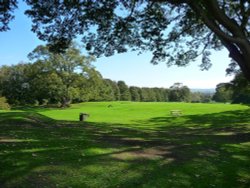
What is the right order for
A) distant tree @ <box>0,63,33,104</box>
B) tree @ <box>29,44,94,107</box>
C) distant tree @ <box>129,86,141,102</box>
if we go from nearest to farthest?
1. tree @ <box>29,44,94,107</box>
2. distant tree @ <box>0,63,33,104</box>
3. distant tree @ <box>129,86,141,102</box>

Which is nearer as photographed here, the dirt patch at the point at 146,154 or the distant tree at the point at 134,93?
the dirt patch at the point at 146,154

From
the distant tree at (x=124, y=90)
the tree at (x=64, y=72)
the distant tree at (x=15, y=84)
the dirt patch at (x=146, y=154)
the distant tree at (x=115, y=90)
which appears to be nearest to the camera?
the dirt patch at (x=146, y=154)

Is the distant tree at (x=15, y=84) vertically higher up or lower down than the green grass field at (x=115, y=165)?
higher up

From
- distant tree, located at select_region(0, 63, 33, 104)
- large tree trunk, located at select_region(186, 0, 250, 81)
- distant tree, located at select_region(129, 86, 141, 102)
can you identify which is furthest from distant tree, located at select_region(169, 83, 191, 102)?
large tree trunk, located at select_region(186, 0, 250, 81)

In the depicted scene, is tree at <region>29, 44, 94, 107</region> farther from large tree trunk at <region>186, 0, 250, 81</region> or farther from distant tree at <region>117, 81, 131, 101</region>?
large tree trunk at <region>186, 0, 250, 81</region>

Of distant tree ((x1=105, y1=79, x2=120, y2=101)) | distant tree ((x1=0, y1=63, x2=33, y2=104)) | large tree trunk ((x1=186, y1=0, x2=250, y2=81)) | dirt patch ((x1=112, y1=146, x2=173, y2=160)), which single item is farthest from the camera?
distant tree ((x1=105, y1=79, x2=120, y2=101))

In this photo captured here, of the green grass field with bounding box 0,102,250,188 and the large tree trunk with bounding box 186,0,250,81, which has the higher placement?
the large tree trunk with bounding box 186,0,250,81

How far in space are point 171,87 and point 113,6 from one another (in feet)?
320

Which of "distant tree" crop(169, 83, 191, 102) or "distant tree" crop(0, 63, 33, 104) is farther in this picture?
"distant tree" crop(169, 83, 191, 102)

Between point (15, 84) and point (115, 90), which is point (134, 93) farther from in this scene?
point (15, 84)

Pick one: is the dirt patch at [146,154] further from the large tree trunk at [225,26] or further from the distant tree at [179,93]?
the distant tree at [179,93]

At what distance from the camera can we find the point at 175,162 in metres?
10.4

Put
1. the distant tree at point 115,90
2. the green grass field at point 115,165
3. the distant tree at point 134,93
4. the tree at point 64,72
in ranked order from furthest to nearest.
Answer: the distant tree at point 134,93 < the distant tree at point 115,90 < the tree at point 64,72 < the green grass field at point 115,165

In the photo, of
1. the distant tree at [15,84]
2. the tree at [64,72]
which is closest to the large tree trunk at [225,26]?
the tree at [64,72]
